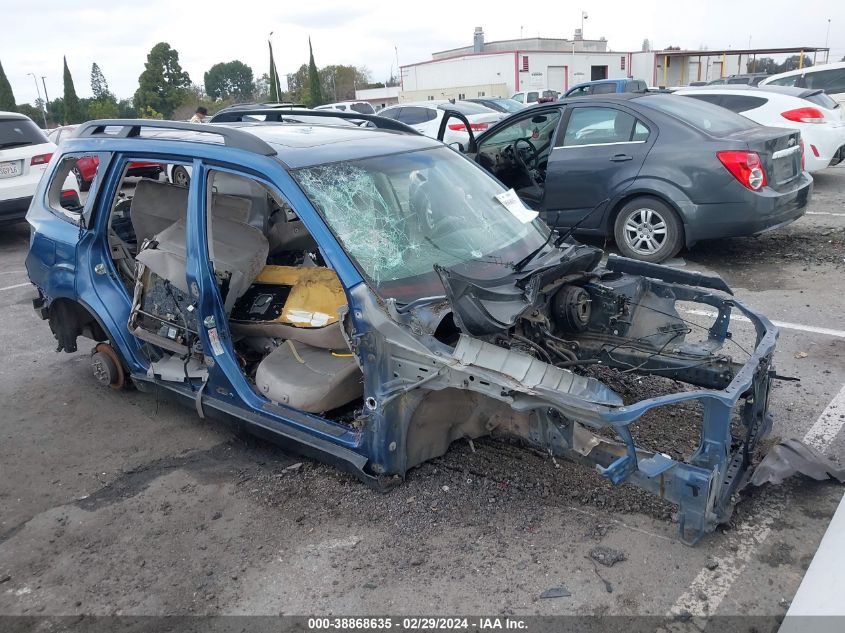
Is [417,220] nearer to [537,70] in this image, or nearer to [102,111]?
[537,70]

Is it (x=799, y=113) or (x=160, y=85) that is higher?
(x=160, y=85)

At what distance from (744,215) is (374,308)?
487 centimetres

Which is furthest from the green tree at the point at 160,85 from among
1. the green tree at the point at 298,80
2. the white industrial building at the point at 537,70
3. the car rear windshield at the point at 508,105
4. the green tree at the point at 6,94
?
the car rear windshield at the point at 508,105

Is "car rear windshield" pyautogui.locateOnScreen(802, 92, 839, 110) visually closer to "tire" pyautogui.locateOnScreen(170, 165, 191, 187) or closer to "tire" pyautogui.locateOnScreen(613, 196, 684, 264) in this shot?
"tire" pyautogui.locateOnScreen(613, 196, 684, 264)

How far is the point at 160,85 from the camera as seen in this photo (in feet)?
168

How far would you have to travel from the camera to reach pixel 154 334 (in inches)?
164

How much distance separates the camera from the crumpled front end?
8.96 ft

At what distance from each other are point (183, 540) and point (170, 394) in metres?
1.20

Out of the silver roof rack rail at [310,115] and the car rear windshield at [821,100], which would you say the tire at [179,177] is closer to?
the silver roof rack rail at [310,115]

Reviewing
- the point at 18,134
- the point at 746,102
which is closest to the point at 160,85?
the point at 18,134

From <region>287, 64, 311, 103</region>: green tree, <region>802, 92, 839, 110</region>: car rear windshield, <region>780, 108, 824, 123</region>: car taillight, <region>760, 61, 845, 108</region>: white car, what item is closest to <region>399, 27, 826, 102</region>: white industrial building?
<region>287, 64, 311, 103</region>: green tree

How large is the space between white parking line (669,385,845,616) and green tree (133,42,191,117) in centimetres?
5289

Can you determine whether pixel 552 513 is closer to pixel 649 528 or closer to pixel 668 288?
pixel 649 528

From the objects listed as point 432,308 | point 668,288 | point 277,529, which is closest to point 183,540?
point 277,529
